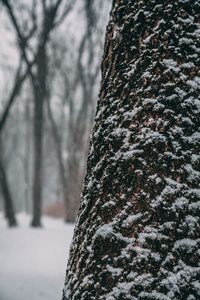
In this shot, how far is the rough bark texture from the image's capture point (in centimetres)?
148

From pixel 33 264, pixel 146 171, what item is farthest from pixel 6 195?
pixel 146 171

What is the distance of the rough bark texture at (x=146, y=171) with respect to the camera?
58.2 inches

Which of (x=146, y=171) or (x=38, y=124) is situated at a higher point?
(x=38, y=124)

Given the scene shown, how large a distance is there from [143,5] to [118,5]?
172mm

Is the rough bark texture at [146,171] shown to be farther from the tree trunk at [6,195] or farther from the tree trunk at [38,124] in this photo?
the tree trunk at [38,124]

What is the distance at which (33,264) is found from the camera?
6203mm

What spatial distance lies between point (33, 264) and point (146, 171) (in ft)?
16.9

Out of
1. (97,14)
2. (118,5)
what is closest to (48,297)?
(118,5)

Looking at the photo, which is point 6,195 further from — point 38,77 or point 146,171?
point 146,171

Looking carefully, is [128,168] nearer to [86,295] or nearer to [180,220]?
[180,220]

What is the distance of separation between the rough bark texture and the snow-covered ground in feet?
10.2

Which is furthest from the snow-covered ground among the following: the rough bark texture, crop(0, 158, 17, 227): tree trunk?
the rough bark texture

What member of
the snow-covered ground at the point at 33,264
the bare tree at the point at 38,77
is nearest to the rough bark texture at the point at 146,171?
the snow-covered ground at the point at 33,264

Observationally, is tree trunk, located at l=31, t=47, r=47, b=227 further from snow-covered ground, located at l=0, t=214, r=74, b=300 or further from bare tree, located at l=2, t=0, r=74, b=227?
snow-covered ground, located at l=0, t=214, r=74, b=300
